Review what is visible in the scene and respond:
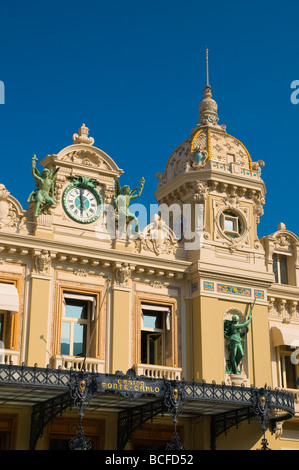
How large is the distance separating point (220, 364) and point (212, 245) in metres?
5.20

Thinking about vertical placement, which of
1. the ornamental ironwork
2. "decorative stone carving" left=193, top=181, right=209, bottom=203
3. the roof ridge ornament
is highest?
the roof ridge ornament

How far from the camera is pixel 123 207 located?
32.4m

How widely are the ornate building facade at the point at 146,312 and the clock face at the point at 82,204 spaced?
0.16 feet

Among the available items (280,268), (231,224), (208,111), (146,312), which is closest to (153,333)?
(146,312)

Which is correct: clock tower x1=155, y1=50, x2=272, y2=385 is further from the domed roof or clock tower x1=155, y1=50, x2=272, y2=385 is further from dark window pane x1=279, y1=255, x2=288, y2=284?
dark window pane x1=279, y1=255, x2=288, y2=284

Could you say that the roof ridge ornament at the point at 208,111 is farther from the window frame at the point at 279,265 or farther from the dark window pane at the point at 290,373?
the dark window pane at the point at 290,373

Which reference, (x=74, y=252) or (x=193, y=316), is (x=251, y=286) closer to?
(x=193, y=316)

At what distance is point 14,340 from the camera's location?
28.4 metres

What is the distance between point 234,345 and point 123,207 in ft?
23.9

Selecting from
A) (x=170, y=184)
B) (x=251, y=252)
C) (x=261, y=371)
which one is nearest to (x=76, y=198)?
(x=170, y=184)

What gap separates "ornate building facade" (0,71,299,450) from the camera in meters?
27.9

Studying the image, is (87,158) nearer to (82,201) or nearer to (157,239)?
(82,201)

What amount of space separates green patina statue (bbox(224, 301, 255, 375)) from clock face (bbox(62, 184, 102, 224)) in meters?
7.16

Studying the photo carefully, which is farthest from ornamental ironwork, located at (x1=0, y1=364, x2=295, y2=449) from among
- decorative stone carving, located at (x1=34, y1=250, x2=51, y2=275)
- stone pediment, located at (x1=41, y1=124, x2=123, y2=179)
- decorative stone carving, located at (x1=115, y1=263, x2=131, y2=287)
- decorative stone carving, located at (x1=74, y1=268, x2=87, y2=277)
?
stone pediment, located at (x1=41, y1=124, x2=123, y2=179)
